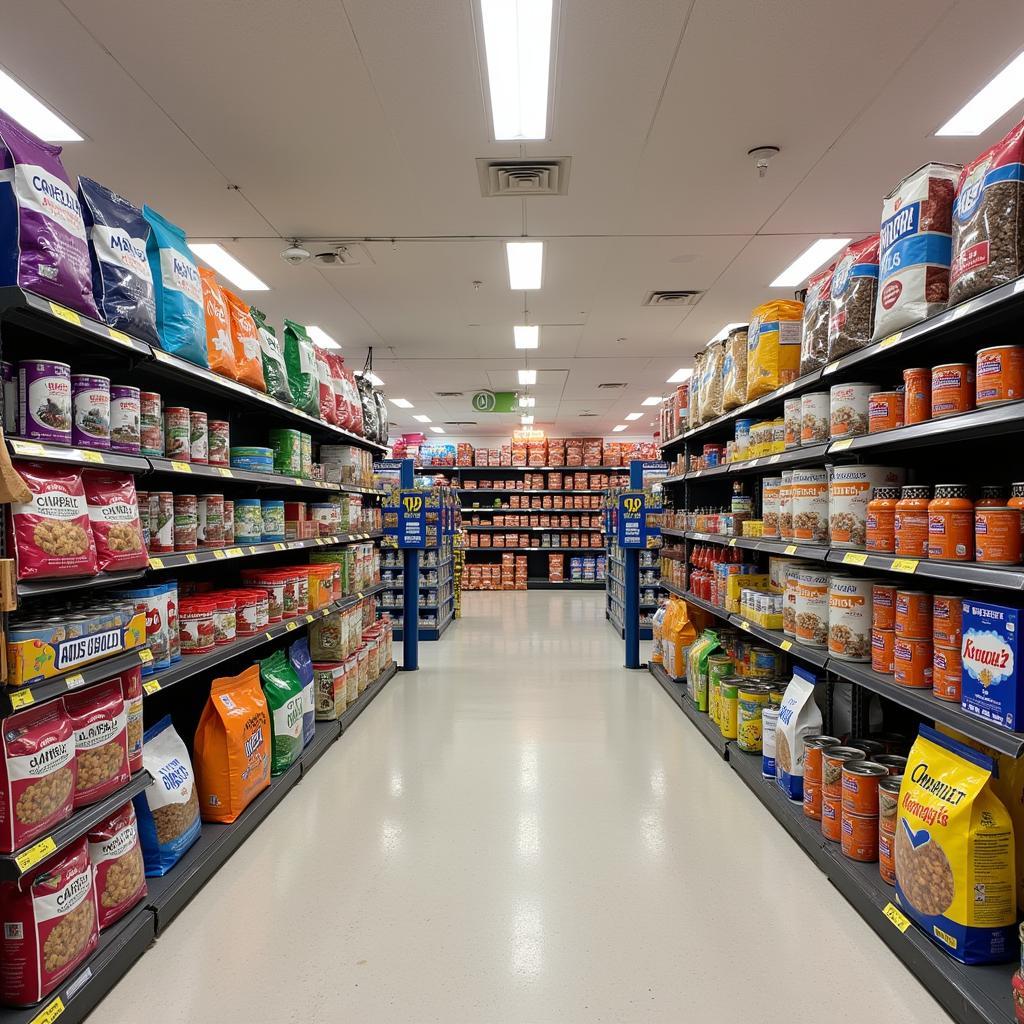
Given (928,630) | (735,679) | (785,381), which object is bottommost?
(735,679)

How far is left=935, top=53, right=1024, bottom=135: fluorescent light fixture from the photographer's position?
3.50 m

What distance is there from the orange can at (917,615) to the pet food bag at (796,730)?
846 mm

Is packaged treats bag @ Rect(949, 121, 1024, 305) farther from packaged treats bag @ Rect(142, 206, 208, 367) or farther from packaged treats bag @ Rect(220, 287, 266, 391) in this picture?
packaged treats bag @ Rect(220, 287, 266, 391)

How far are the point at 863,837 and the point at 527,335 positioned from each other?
7145 mm

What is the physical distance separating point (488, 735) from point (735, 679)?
1.59 m

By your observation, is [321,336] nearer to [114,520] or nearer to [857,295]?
[114,520]

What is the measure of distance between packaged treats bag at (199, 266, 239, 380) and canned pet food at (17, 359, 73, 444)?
95 centimetres

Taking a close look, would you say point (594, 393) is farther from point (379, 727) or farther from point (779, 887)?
point (779, 887)

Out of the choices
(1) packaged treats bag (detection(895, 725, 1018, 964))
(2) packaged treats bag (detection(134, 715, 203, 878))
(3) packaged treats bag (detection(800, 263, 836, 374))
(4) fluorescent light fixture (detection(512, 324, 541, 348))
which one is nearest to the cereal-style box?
(1) packaged treats bag (detection(895, 725, 1018, 964))

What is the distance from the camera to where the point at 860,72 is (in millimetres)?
3449

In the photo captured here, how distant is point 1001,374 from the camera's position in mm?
1820

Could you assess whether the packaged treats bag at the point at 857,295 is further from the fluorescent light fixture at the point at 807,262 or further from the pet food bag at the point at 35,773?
the fluorescent light fixture at the point at 807,262

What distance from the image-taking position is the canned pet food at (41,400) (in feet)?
6.14

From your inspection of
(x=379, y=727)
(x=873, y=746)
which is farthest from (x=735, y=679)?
(x=379, y=727)
